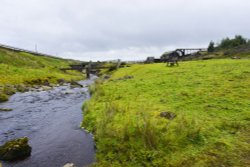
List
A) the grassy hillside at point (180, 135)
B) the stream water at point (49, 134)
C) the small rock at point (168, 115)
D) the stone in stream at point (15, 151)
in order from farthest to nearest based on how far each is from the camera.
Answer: the small rock at point (168, 115), the stone in stream at point (15, 151), the stream water at point (49, 134), the grassy hillside at point (180, 135)

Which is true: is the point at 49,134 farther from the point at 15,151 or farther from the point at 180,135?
the point at 180,135

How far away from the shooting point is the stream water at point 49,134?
1210 centimetres

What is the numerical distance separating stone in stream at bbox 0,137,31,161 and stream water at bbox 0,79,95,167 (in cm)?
37

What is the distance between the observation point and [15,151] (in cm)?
1235

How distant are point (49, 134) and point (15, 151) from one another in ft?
13.0

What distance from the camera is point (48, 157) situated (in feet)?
40.8

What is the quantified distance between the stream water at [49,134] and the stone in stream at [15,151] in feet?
1.20

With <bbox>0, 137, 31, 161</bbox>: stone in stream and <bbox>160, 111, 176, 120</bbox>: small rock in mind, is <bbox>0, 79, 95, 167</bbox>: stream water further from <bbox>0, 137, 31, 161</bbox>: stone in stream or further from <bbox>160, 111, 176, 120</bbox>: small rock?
<bbox>160, 111, 176, 120</bbox>: small rock

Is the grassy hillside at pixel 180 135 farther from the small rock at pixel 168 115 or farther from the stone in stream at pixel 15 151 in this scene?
the stone in stream at pixel 15 151

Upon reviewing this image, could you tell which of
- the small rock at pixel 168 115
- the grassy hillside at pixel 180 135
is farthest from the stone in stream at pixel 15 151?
the small rock at pixel 168 115

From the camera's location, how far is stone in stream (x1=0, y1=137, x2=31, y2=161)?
40.1 ft

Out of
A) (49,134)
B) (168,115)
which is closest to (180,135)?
(168,115)

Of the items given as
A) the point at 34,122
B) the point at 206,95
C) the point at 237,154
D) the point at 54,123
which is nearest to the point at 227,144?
the point at 237,154

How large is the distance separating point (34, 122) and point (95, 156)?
32.6 feet
